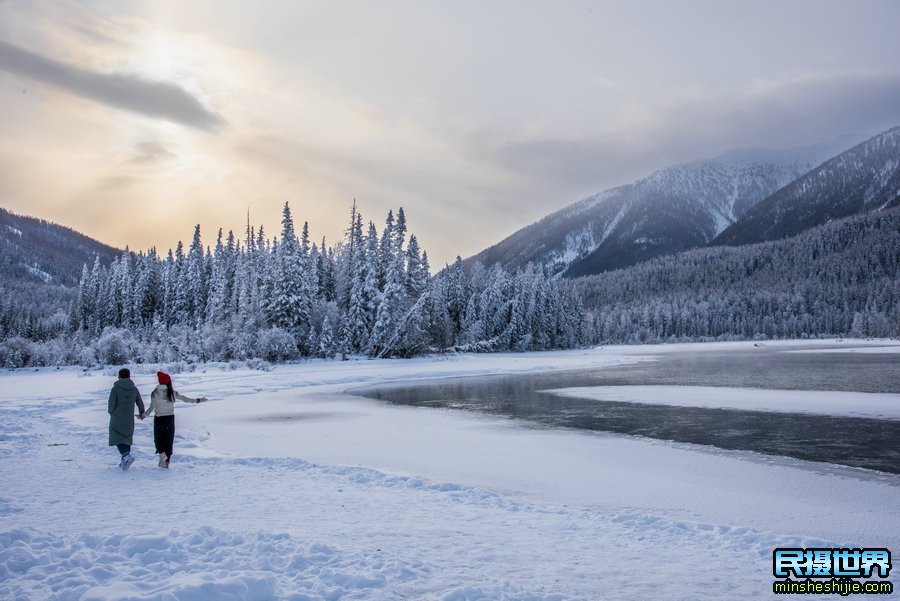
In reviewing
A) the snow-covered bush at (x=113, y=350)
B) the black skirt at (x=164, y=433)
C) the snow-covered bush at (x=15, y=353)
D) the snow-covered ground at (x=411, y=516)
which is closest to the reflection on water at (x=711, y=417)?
the snow-covered ground at (x=411, y=516)

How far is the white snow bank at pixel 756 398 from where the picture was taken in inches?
794

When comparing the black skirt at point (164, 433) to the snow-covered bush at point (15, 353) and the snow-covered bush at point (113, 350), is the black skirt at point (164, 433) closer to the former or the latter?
the snow-covered bush at point (113, 350)

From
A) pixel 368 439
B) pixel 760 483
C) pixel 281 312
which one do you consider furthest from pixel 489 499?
pixel 281 312

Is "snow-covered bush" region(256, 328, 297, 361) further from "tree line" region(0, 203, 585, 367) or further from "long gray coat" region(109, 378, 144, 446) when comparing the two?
"long gray coat" region(109, 378, 144, 446)

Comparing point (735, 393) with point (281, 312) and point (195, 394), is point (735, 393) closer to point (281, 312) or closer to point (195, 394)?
point (195, 394)

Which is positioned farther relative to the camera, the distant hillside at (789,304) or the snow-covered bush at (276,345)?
the distant hillside at (789,304)

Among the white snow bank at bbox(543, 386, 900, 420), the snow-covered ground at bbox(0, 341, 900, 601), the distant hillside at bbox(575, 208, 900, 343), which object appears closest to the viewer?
the snow-covered ground at bbox(0, 341, 900, 601)

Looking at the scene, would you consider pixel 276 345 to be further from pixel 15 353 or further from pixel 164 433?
pixel 164 433

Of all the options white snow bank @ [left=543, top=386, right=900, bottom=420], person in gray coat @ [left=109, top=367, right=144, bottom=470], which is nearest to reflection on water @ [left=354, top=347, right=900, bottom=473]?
white snow bank @ [left=543, top=386, right=900, bottom=420]

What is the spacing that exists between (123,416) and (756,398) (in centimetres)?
2395

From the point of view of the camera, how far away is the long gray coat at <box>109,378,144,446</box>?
10.7 m

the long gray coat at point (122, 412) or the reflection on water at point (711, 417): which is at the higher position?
the long gray coat at point (122, 412)

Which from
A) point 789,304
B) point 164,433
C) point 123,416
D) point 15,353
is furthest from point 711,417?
point 789,304

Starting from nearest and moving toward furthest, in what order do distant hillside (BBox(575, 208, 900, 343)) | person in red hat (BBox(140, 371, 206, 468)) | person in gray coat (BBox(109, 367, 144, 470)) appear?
1. person in gray coat (BBox(109, 367, 144, 470))
2. person in red hat (BBox(140, 371, 206, 468))
3. distant hillside (BBox(575, 208, 900, 343))
